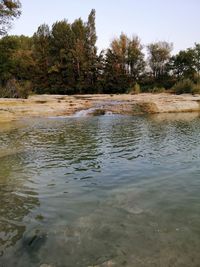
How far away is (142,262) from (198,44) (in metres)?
41.6

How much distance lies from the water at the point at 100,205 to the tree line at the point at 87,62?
A: 103 feet

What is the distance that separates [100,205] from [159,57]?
4020 cm

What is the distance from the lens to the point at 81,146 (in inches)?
380

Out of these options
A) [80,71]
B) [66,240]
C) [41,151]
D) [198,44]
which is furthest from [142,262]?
[198,44]

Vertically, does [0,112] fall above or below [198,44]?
below

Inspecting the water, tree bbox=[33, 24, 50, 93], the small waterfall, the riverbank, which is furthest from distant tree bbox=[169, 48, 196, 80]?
the water

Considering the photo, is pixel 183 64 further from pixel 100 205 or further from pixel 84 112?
pixel 100 205

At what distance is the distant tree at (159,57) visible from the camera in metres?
41.8

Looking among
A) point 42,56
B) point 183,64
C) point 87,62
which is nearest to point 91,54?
point 87,62

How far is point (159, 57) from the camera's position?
4197 centimetres

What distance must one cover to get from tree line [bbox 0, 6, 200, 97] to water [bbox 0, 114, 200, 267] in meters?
31.5

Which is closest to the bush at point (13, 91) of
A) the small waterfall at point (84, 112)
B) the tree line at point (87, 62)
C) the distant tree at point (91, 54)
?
the small waterfall at point (84, 112)

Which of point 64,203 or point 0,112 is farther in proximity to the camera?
point 0,112

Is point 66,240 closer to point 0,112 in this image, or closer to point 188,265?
point 188,265
